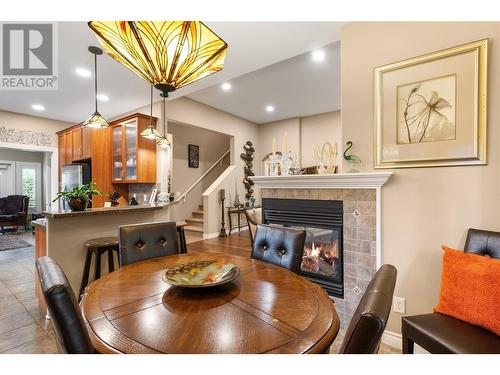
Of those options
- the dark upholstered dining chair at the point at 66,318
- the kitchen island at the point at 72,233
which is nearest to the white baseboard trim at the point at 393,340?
the dark upholstered dining chair at the point at 66,318

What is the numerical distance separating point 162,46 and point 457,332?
6.73 ft

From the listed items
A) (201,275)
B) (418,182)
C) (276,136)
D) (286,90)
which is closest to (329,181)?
(418,182)

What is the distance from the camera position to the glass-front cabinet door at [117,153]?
466 cm

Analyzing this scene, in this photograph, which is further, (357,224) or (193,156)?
(193,156)

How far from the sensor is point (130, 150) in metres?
4.48

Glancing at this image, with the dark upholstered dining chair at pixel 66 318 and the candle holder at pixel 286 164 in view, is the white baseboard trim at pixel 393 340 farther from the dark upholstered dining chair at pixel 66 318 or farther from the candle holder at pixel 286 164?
the dark upholstered dining chair at pixel 66 318

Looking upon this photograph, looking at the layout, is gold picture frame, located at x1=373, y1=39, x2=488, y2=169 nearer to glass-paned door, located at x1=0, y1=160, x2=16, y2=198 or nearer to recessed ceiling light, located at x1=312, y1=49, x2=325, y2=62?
recessed ceiling light, located at x1=312, y1=49, x2=325, y2=62

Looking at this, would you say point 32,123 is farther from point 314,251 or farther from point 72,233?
point 314,251

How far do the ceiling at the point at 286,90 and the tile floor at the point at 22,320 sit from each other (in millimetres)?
3271

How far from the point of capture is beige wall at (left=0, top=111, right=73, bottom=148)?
4877 millimetres

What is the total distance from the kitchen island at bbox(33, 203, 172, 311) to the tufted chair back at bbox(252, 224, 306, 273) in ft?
5.61

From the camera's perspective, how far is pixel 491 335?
1.23m

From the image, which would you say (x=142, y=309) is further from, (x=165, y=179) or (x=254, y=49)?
(x=165, y=179)

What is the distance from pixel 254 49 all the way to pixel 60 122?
5532 mm
